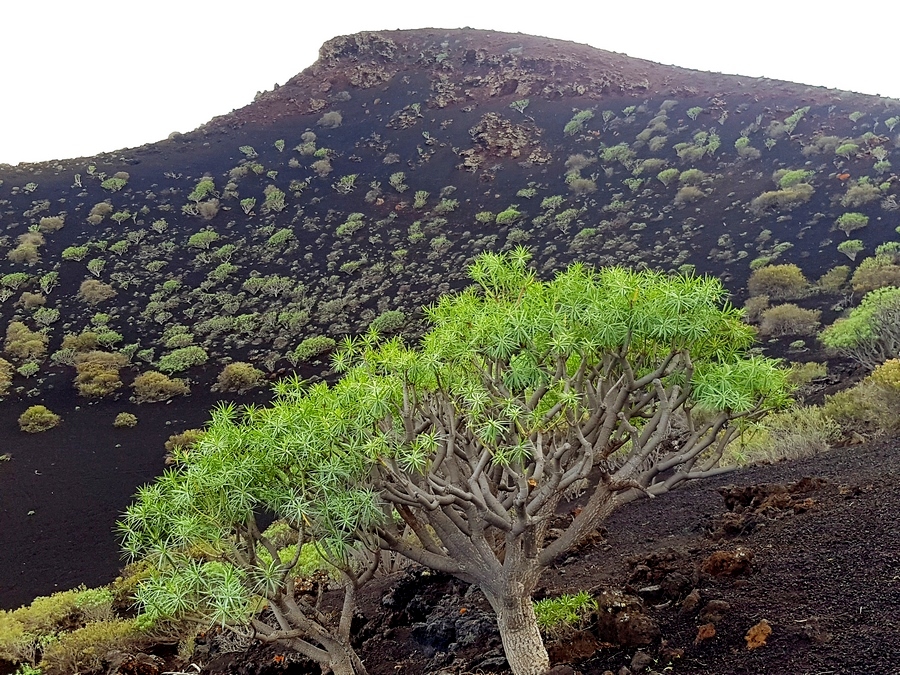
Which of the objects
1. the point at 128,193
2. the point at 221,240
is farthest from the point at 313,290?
the point at 128,193

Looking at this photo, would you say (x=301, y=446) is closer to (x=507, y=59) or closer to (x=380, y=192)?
(x=380, y=192)

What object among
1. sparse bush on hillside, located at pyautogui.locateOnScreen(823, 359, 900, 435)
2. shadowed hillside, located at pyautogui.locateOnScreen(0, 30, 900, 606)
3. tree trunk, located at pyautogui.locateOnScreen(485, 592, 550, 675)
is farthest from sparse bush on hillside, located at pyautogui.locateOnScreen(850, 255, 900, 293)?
tree trunk, located at pyautogui.locateOnScreen(485, 592, 550, 675)

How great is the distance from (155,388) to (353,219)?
58.5 feet

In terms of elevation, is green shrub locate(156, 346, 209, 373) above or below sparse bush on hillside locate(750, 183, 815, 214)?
below

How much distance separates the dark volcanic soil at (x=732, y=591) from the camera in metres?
3.86

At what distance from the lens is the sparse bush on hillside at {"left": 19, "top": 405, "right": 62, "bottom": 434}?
2070cm

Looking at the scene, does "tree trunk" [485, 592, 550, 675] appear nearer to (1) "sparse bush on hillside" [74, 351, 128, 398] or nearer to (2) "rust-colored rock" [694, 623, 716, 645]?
(2) "rust-colored rock" [694, 623, 716, 645]

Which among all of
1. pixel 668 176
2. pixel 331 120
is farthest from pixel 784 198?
pixel 331 120

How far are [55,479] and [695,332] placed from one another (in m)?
20.3

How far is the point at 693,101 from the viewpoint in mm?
42688

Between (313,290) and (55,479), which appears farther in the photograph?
(313,290)

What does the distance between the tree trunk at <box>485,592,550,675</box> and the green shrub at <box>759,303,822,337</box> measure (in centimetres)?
1794

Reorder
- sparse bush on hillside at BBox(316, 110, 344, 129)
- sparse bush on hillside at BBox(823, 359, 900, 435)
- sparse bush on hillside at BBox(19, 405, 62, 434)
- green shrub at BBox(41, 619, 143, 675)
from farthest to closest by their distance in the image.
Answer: sparse bush on hillside at BBox(316, 110, 344, 129)
sparse bush on hillside at BBox(19, 405, 62, 434)
sparse bush on hillside at BBox(823, 359, 900, 435)
green shrub at BBox(41, 619, 143, 675)

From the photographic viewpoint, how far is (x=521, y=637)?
14.8 ft
